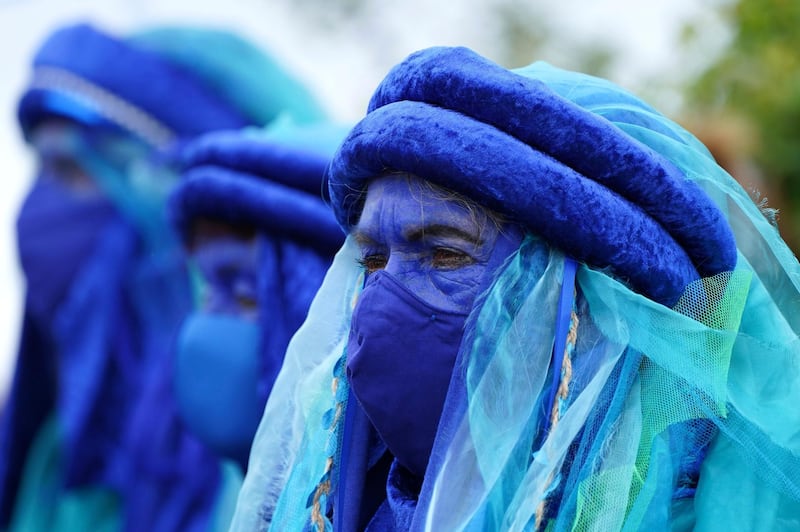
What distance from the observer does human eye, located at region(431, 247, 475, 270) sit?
82.7 inches

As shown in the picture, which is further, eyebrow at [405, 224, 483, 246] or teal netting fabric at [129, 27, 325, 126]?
teal netting fabric at [129, 27, 325, 126]

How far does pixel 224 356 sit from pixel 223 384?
81mm

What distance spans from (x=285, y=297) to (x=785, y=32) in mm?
4312

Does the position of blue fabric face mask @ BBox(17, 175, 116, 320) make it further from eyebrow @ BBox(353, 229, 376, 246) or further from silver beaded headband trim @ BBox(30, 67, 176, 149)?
eyebrow @ BBox(353, 229, 376, 246)

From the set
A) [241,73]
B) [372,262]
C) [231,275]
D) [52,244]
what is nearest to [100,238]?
[52,244]

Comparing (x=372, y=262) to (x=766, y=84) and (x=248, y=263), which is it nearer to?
(x=248, y=263)

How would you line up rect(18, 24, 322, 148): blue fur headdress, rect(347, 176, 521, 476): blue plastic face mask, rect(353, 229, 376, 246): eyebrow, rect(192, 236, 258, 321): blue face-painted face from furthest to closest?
rect(18, 24, 322, 148): blue fur headdress, rect(192, 236, 258, 321): blue face-painted face, rect(353, 229, 376, 246): eyebrow, rect(347, 176, 521, 476): blue plastic face mask

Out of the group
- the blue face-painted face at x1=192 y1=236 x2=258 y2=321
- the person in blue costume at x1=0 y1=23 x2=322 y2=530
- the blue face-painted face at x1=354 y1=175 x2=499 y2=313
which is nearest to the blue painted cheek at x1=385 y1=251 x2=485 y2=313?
the blue face-painted face at x1=354 y1=175 x2=499 y2=313

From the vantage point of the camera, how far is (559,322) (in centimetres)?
199

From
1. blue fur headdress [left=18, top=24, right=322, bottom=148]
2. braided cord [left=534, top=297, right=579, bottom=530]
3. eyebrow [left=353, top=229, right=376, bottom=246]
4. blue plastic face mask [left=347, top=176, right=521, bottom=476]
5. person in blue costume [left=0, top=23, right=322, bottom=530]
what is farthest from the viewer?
blue fur headdress [left=18, top=24, right=322, bottom=148]

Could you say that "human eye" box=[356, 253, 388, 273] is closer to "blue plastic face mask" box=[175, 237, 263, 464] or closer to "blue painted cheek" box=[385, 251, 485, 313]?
"blue painted cheek" box=[385, 251, 485, 313]

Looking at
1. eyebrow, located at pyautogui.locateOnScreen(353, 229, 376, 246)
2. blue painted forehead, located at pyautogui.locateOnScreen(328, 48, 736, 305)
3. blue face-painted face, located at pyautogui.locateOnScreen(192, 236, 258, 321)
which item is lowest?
eyebrow, located at pyautogui.locateOnScreen(353, 229, 376, 246)

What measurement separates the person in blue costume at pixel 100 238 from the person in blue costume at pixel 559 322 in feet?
9.21

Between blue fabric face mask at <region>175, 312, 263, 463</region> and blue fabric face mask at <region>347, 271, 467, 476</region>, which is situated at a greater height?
blue fabric face mask at <region>175, 312, 263, 463</region>
